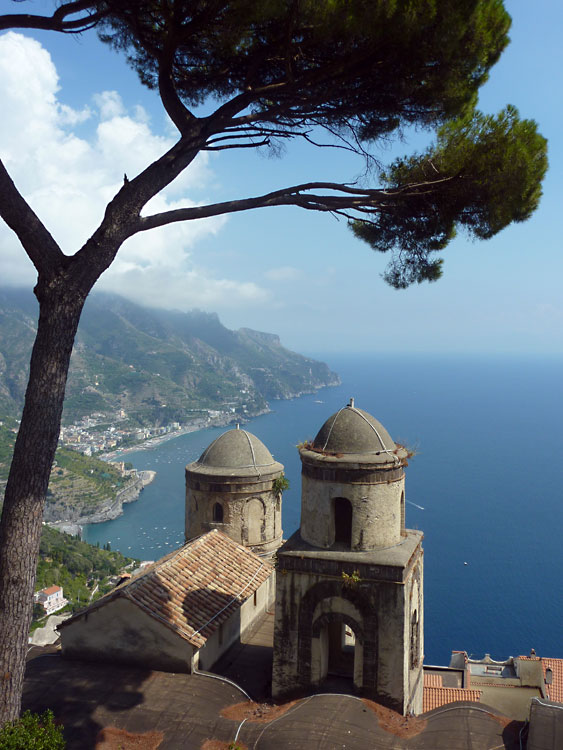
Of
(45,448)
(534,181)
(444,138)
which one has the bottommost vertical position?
(45,448)

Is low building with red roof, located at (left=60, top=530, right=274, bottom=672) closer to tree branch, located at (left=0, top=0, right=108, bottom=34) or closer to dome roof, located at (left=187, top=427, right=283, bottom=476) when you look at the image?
dome roof, located at (left=187, top=427, right=283, bottom=476)

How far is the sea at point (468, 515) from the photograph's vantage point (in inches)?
1945

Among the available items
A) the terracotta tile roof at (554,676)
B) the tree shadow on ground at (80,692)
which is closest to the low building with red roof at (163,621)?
the tree shadow on ground at (80,692)

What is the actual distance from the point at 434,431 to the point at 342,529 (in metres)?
120

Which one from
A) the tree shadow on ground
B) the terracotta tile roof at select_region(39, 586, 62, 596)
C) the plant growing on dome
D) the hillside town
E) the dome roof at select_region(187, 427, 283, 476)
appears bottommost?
the terracotta tile roof at select_region(39, 586, 62, 596)

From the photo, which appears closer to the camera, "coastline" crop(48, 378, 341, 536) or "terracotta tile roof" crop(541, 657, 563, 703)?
"terracotta tile roof" crop(541, 657, 563, 703)

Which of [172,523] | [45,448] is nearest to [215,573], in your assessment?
[45,448]

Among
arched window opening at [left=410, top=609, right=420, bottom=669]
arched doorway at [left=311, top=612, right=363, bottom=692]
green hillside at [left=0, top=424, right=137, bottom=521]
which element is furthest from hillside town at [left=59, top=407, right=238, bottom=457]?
arched doorway at [left=311, top=612, right=363, bottom=692]

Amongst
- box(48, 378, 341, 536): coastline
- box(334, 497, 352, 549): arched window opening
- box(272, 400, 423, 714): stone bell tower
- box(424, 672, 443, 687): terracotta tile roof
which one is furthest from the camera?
box(48, 378, 341, 536): coastline

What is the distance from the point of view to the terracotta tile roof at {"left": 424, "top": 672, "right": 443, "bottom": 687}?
749 inches

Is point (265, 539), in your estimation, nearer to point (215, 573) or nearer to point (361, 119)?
point (215, 573)

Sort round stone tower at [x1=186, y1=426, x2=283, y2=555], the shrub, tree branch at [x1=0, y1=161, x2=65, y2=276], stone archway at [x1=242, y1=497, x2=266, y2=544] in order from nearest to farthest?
the shrub, tree branch at [x1=0, y1=161, x2=65, y2=276], round stone tower at [x1=186, y1=426, x2=283, y2=555], stone archway at [x1=242, y1=497, x2=266, y2=544]

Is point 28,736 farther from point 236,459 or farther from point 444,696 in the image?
point 444,696

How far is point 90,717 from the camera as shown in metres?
10.0
